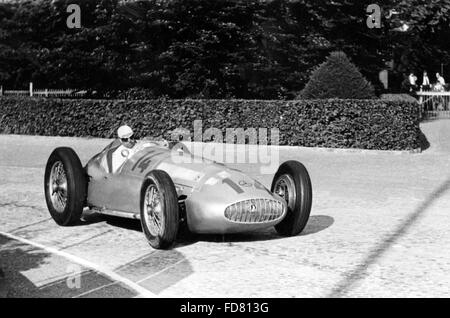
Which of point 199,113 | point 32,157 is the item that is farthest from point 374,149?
point 32,157

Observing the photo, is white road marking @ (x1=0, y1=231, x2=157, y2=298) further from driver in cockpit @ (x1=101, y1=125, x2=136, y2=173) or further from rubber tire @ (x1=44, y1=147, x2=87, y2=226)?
driver in cockpit @ (x1=101, y1=125, x2=136, y2=173)

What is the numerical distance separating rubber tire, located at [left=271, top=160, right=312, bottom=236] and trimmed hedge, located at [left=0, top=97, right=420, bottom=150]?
1294 cm

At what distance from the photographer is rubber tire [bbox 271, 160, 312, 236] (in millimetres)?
9922

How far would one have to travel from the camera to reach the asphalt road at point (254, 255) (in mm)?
7609

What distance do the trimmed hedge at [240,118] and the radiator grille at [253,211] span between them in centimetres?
1370

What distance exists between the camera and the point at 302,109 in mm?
24000

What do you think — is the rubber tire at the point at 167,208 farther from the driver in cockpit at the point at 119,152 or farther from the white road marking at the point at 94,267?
the driver in cockpit at the point at 119,152

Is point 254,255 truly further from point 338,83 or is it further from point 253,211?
point 338,83

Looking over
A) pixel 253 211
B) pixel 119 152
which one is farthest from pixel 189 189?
pixel 119 152

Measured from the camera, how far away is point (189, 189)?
9680 millimetres

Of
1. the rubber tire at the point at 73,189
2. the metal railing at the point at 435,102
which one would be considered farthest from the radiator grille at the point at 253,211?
the metal railing at the point at 435,102
